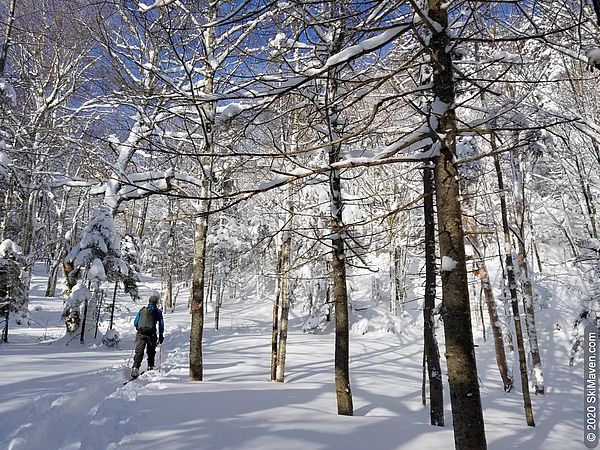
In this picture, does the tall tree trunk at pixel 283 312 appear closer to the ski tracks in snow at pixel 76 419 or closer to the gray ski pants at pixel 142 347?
the gray ski pants at pixel 142 347

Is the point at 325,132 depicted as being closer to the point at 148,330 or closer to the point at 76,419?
the point at 76,419

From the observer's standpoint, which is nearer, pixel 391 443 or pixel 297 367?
pixel 391 443

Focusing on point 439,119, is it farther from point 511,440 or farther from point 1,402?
point 1,402

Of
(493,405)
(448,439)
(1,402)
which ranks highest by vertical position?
(1,402)

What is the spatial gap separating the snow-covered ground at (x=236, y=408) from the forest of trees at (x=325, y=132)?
1.01 metres

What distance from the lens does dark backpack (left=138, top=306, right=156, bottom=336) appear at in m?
9.18

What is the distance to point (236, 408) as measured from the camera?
529 cm

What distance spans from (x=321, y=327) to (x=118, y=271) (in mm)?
11987

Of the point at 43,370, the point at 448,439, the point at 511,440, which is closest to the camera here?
the point at 448,439

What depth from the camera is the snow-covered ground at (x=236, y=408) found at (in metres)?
4.16

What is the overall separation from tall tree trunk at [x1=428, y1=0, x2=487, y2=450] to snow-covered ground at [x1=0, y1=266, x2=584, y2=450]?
1.57m

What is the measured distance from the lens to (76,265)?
1440 cm

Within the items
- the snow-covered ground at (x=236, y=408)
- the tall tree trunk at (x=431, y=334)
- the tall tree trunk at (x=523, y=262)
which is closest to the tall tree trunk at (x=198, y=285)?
the snow-covered ground at (x=236, y=408)

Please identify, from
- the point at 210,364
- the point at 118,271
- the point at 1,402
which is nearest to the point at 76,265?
the point at 118,271
